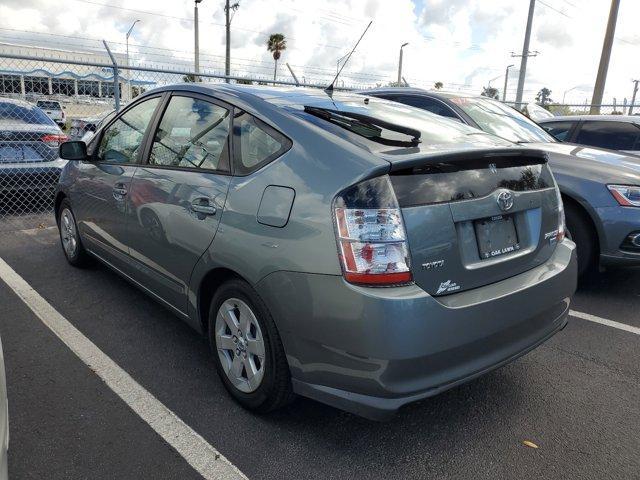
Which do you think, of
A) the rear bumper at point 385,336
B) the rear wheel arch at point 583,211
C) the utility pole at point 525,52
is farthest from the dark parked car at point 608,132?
the utility pole at point 525,52

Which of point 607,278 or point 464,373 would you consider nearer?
point 464,373

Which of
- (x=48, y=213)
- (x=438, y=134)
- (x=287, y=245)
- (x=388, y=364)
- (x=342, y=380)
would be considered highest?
(x=438, y=134)

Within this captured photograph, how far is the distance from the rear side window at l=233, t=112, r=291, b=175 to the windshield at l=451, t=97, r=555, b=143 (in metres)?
A: 3.26

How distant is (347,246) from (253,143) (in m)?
0.89

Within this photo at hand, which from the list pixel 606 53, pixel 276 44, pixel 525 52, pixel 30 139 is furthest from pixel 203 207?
pixel 276 44

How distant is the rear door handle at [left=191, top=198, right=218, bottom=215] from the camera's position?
2.65 metres

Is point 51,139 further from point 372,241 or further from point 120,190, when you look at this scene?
point 372,241

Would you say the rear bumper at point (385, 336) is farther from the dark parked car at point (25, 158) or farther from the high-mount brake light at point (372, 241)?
the dark parked car at point (25, 158)

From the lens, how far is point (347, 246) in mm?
2068

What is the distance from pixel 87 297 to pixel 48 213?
367 cm

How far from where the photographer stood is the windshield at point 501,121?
17.3 ft

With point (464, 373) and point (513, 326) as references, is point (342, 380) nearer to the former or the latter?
point (464, 373)

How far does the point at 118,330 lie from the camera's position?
3543 mm

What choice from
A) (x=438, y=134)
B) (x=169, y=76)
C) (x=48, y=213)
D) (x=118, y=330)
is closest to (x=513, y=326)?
(x=438, y=134)
